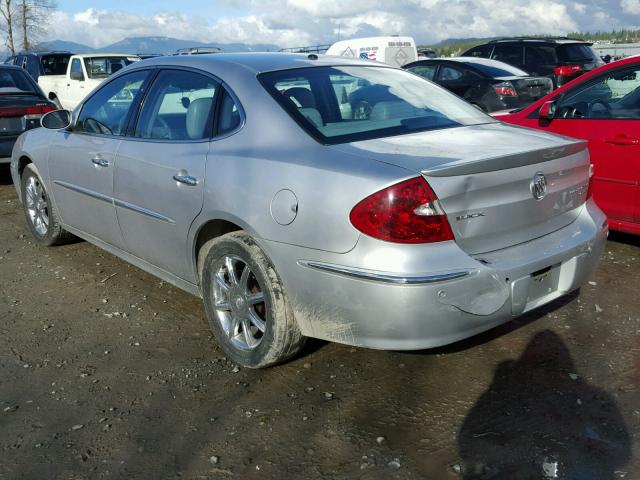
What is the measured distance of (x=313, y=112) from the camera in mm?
3365

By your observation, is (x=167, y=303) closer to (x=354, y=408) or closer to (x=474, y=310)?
(x=354, y=408)

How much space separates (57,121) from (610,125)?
4192 mm

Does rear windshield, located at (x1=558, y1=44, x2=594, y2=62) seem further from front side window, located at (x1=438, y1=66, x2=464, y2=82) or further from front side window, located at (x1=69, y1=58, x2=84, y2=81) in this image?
front side window, located at (x1=69, y1=58, x2=84, y2=81)

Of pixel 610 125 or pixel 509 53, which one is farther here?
pixel 509 53

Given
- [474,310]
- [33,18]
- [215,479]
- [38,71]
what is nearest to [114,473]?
[215,479]

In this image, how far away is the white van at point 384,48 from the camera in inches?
661

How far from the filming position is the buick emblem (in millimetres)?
3062

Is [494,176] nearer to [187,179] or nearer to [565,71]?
[187,179]

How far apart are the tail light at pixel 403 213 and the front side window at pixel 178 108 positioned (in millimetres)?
1239

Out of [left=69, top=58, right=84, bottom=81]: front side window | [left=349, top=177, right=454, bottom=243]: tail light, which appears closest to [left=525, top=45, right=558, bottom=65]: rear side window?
[left=69, top=58, right=84, bottom=81]: front side window

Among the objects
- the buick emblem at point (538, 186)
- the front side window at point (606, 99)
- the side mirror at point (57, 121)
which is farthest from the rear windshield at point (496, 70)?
the buick emblem at point (538, 186)

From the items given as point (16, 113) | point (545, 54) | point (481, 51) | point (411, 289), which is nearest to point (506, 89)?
point (545, 54)

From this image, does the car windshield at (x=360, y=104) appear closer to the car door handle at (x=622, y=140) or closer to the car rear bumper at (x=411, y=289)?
the car rear bumper at (x=411, y=289)

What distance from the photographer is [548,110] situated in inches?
213
